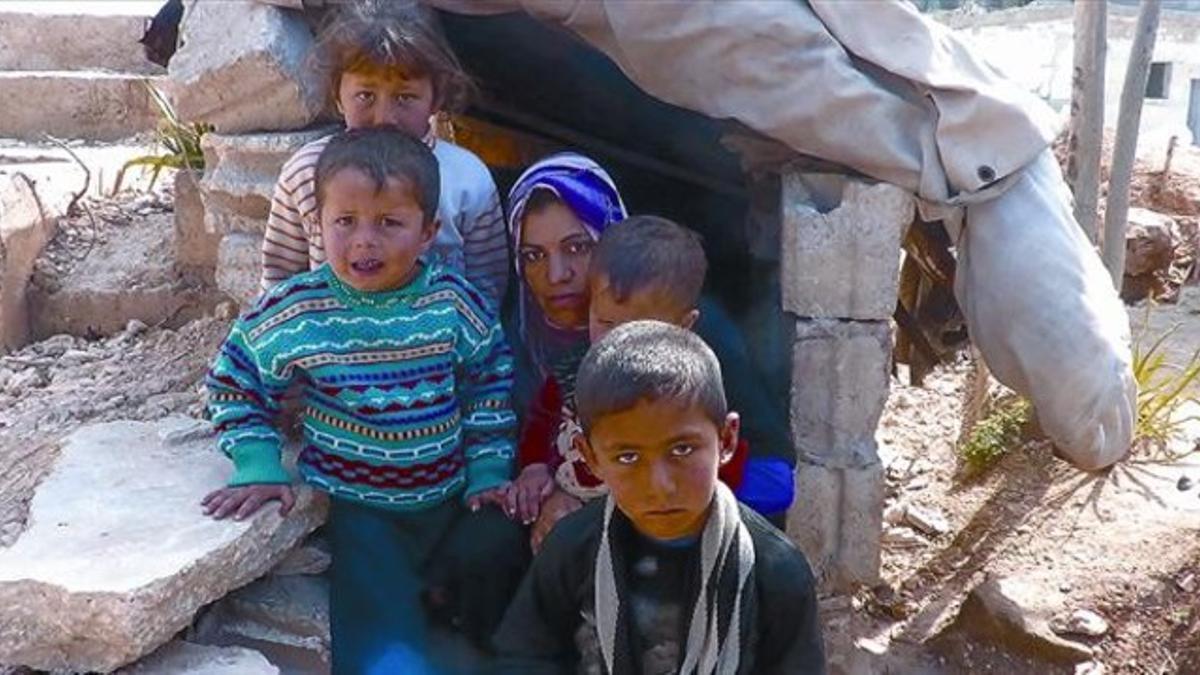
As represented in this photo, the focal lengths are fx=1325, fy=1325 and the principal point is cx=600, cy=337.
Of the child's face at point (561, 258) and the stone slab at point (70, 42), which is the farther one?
the stone slab at point (70, 42)

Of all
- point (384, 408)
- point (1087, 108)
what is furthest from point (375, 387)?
point (1087, 108)

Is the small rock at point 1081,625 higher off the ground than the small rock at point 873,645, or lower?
higher

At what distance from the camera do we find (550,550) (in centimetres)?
222

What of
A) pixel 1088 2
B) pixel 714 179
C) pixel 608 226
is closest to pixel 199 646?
pixel 608 226

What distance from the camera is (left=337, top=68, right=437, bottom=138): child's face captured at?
9.12ft

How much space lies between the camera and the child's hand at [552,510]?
261cm

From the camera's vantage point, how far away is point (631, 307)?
A: 2.45 m

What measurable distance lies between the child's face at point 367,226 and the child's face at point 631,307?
1.22 feet

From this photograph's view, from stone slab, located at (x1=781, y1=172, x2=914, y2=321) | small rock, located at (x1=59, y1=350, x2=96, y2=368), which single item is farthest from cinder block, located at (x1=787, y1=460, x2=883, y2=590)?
small rock, located at (x1=59, y1=350, x2=96, y2=368)

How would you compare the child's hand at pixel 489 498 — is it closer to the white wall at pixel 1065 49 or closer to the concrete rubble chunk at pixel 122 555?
the concrete rubble chunk at pixel 122 555

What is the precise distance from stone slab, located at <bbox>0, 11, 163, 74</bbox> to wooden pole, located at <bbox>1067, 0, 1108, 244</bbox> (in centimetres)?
536

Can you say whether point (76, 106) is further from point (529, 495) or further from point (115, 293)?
point (529, 495)

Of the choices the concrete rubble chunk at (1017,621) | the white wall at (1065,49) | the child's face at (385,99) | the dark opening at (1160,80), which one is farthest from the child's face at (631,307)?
the dark opening at (1160,80)

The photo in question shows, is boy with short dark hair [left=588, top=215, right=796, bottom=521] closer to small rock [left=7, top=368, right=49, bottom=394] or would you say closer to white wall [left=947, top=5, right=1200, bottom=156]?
small rock [left=7, top=368, right=49, bottom=394]
